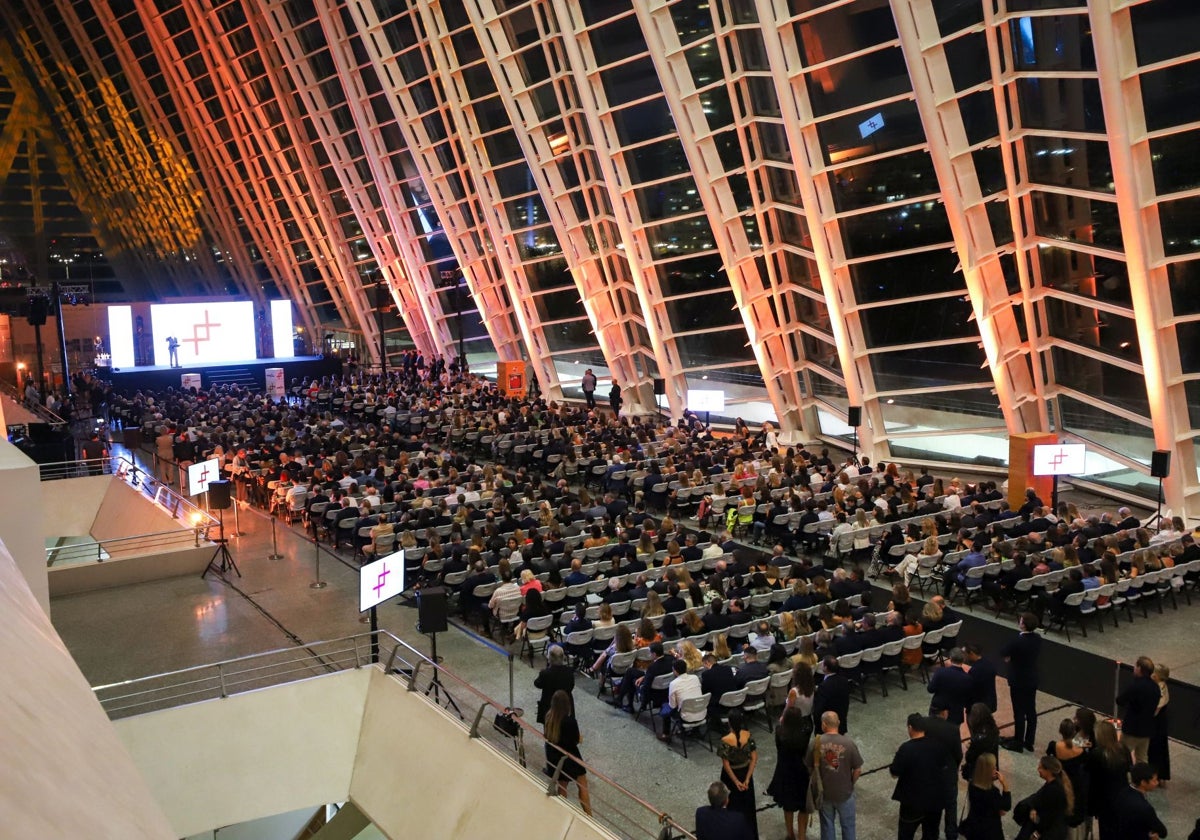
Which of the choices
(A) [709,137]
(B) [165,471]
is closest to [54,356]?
(B) [165,471]

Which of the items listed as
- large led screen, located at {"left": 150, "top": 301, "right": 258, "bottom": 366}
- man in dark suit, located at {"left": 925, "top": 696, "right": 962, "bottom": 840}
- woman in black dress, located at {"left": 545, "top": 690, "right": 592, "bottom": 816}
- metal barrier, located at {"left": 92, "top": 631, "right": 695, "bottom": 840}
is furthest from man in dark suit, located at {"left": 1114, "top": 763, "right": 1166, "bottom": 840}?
large led screen, located at {"left": 150, "top": 301, "right": 258, "bottom": 366}

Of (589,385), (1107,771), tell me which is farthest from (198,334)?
(1107,771)

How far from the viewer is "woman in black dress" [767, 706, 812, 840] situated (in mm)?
7914

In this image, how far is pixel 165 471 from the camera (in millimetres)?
24062

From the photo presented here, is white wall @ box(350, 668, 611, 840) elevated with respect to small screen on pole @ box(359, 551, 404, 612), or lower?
lower

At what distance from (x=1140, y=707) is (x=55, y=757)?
822cm

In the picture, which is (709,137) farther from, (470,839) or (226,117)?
(226,117)

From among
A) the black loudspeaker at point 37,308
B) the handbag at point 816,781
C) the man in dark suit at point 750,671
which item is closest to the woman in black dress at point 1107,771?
the handbag at point 816,781

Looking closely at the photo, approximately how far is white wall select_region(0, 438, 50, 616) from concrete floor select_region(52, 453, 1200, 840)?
1368 mm

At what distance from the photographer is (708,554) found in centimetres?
1452

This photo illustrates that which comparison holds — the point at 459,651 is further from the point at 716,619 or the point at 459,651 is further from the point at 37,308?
the point at 37,308

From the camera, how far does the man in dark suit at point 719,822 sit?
262 inches

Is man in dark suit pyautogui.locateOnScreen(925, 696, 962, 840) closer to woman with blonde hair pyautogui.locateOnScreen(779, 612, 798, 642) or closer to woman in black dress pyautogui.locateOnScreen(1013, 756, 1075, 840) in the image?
woman in black dress pyautogui.locateOnScreen(1013, 756, 1075, 840)

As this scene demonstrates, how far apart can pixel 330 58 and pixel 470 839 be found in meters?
30.1
